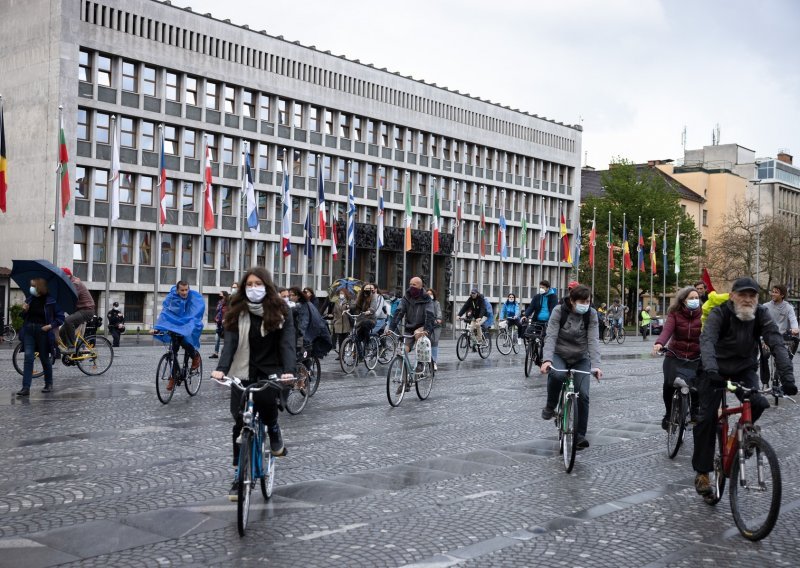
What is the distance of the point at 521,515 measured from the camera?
761 cm

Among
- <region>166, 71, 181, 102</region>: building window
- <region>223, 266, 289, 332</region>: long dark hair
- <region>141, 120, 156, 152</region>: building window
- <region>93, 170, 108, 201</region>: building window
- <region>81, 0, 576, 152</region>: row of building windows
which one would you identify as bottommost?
<region>223, 266, 289, 332</region>: long dark hair

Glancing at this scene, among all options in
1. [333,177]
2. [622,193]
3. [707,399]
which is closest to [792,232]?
[622,193]

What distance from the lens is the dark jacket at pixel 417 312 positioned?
16.1 metres

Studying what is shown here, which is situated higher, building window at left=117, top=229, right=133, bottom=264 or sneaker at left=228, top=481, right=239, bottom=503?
building window at left=117, top=229, right=133, bottom=264

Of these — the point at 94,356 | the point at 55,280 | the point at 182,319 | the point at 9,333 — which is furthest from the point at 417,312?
the point at 9,333

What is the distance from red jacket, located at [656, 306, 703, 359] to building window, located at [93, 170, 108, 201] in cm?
4430

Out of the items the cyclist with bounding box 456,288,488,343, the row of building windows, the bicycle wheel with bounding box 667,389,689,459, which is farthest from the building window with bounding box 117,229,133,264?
the bicycle wheel with bounding box 667,389,689,459

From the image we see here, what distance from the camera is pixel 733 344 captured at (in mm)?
7910

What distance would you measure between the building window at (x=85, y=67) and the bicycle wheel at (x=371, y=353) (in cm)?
3307

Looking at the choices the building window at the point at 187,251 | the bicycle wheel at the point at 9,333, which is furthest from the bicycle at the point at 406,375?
the building window at the point at 187,251

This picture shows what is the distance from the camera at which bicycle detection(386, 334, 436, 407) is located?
15.1m

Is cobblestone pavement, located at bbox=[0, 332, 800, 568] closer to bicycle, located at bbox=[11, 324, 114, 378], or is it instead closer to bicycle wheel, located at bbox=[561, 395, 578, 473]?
bicycle wheel, located at bbox=[561, 395, 578, 473]

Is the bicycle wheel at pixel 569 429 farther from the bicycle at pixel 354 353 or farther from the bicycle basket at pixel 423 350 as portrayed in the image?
the bicycle at pixel 354 353

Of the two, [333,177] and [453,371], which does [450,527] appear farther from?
[333,177]
